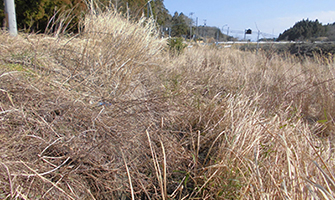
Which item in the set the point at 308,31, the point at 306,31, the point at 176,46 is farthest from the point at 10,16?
the point at 306,31

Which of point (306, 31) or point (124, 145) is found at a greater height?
point (306, 31)

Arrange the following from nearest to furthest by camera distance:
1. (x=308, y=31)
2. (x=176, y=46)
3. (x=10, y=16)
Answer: (x=10, y=16), (x=176, y=46), (x=308, y=31)

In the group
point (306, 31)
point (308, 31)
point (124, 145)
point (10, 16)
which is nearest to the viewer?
point (124, 145)

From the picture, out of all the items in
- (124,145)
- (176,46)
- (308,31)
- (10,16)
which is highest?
(308,31)

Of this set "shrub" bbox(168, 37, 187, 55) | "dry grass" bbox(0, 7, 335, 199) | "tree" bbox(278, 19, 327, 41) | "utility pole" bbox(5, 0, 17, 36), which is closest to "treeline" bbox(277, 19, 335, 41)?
"tree" bbox(278, 19, 327, 41)

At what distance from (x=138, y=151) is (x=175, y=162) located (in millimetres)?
308

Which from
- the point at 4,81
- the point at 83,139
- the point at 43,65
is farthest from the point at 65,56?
the point at 83,139

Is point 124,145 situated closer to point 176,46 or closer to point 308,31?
point 176,46

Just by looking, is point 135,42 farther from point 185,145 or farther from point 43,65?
point 185,145

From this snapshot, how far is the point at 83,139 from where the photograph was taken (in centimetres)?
154

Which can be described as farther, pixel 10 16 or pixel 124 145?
pixel 10 16

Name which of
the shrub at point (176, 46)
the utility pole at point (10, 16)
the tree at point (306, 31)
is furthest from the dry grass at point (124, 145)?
the tree at point (306, 31)

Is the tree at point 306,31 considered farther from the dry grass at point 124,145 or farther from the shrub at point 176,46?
the dry grass at point 124,145

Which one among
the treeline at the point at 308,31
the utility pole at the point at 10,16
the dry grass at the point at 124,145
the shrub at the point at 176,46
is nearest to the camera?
the dry grass at the point at 124,145
